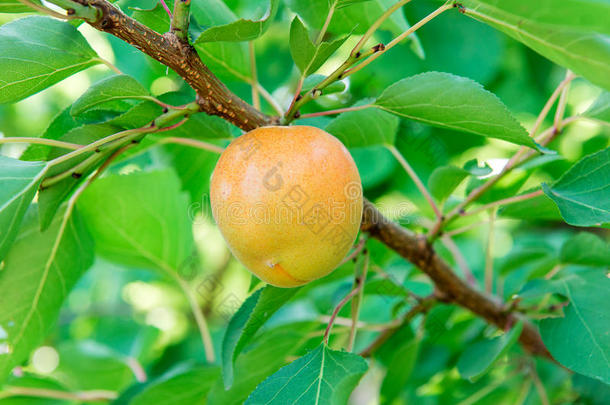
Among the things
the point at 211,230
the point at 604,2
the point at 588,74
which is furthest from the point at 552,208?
the point at 211,230

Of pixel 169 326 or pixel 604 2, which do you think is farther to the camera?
pixel 169 326

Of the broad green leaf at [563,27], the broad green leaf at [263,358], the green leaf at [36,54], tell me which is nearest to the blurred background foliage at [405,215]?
the broad green leaf at [263,358]

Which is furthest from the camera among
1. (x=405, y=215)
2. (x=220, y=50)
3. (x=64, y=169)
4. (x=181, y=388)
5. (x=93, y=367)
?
(x=93, y=367)

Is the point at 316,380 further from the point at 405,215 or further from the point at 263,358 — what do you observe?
the point at 405,215

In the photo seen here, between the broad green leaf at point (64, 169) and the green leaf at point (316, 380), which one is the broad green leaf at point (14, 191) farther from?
the green leaf at point (316, 380)

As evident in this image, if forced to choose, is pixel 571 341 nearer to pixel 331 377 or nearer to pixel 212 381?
pixel 331 377

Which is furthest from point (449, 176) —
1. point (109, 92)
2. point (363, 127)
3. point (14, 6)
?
point (14, 6)
